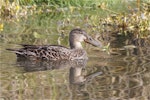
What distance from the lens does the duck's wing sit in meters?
10.9

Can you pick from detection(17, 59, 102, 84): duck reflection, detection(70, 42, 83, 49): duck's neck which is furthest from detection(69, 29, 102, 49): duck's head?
detection(17, 59, 102, 84): duck reflection

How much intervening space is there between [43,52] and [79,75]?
4.69ft

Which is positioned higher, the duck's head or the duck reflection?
the duck's head

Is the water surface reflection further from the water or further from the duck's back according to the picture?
the duck's back

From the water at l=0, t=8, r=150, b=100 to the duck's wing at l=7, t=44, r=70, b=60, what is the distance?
204 mm

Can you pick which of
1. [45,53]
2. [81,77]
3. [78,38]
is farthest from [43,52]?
[81,77]

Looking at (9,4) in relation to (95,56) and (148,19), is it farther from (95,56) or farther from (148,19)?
(95,56)

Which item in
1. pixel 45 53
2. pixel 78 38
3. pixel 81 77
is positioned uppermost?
pixel 78 38

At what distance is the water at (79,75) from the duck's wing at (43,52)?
204 mm

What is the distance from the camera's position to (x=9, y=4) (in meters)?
16.2

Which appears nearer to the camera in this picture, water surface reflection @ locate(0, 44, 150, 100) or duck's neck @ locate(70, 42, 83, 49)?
water surface reflection @ locate(0, 44, 150, 100)

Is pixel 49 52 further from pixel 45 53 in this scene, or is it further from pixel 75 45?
pixel 75 45

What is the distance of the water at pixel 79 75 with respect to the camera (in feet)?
27.2

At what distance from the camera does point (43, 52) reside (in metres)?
10.9
